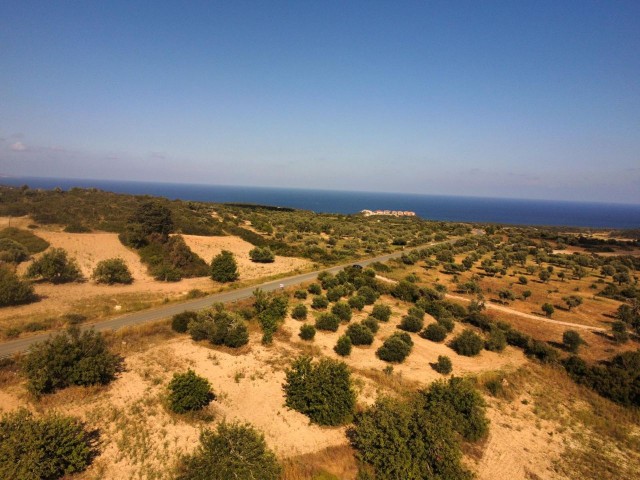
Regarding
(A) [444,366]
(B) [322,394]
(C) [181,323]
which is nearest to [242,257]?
(C) [181,323]

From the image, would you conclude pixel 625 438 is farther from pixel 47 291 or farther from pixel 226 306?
pixel 47 291

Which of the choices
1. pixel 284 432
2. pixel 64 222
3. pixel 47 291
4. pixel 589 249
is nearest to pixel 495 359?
pixel 284 432

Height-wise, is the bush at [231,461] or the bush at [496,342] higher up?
the bush at [231,461]

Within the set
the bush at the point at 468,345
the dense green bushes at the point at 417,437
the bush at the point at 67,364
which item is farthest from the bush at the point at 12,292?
the bush at the point at 468,345

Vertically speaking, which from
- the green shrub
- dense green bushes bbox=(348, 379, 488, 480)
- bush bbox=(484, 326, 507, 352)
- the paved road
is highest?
the green shrub

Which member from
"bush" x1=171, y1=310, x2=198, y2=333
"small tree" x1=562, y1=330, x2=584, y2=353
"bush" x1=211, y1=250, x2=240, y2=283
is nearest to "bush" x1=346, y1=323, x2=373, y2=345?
"bush" x1=171, y1=310, x2=198, y2=333

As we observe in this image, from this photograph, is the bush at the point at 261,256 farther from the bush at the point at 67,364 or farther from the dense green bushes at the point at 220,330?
the bush at the point at 67,364

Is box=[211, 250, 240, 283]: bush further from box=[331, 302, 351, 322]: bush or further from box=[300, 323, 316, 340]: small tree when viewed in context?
box=[300, 323, 316, 340]: small tree

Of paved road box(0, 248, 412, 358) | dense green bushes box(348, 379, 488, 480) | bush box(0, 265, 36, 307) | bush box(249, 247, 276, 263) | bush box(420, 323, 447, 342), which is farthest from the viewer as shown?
bush box(249, 247, 276, 263)
